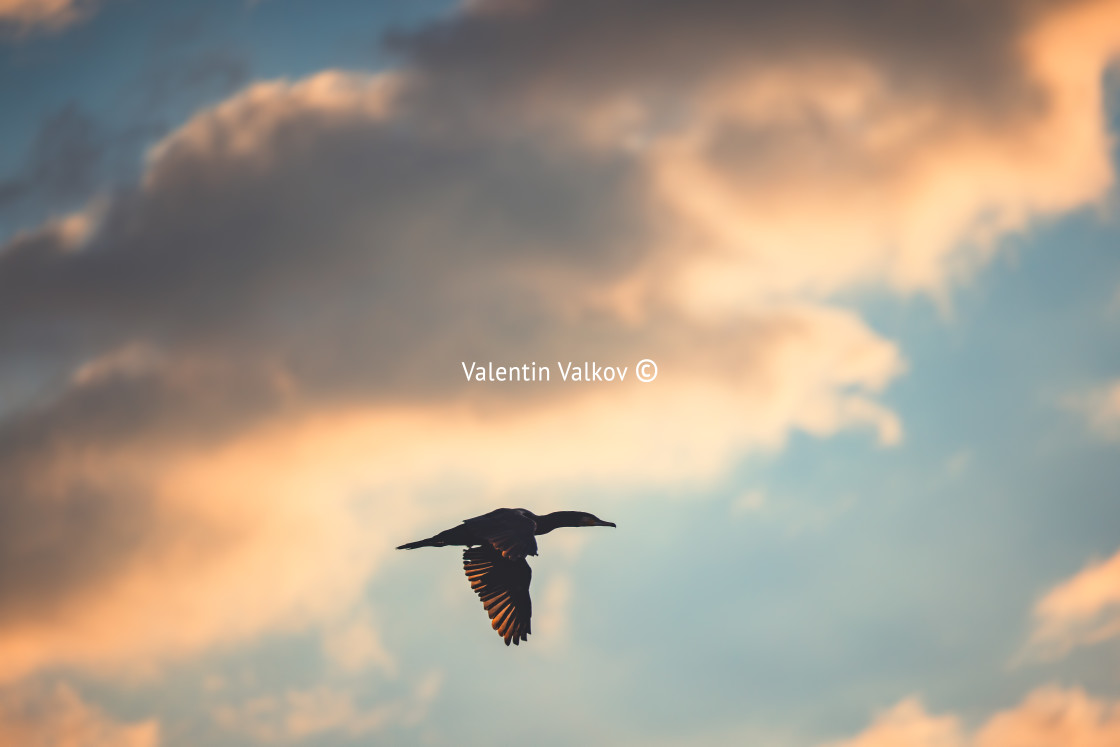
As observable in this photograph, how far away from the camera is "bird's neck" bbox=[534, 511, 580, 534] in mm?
32781

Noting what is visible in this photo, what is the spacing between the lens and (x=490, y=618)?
31219 millimetres

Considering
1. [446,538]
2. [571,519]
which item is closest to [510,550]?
[446,538]

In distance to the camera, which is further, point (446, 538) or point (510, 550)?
point (446, 538)

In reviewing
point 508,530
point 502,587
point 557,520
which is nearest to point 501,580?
point 502,587

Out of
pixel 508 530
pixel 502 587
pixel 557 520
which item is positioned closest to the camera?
pixel 508 530

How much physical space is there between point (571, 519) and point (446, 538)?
4.62m

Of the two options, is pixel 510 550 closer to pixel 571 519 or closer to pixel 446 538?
pixel 446 538

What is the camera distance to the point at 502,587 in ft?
103

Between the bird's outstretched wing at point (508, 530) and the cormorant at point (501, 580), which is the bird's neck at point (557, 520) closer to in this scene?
the cormorant at point (501, 580)

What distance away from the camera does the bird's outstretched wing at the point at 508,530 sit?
89.9 ft

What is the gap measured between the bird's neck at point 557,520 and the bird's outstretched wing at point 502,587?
1526 millimetres

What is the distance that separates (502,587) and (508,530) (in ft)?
11.2

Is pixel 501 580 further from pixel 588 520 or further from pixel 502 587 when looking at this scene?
pixel 588 520

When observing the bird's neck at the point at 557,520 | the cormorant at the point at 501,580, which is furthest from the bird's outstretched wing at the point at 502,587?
the bird's neck at the point at 557,520
